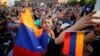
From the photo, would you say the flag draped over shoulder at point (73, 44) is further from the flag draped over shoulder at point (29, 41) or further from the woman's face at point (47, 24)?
the woman's face at point (47, 24)

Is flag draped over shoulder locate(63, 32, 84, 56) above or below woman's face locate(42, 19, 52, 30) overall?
above

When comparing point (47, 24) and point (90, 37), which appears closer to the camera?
point (90, 37)

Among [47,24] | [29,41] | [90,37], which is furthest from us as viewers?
[47,24]

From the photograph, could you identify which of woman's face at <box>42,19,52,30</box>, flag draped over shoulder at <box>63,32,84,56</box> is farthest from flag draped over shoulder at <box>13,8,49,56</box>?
woman's face at <box>42,19,52,30</box>

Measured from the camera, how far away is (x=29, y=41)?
285 centimetres

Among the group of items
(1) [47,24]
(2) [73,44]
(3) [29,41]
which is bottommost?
(1) [47,24]

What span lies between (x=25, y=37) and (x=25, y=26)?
0.15 metres

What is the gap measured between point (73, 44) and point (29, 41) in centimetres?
61

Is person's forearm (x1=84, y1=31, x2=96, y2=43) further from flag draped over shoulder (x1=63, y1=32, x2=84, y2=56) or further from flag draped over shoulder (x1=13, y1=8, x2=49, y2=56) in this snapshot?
flag draped over shoulder (x1=13, y1=8, x2=49, y2=56)

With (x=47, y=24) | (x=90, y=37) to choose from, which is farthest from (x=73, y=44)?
(x=47, y=24)

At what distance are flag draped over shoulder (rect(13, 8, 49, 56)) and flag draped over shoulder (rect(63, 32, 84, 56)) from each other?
42cm

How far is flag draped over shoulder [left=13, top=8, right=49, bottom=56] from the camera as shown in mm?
2775

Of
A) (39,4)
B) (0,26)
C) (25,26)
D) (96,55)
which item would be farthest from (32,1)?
(96,55)

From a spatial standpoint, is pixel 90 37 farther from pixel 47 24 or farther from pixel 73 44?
pixel 47 24
